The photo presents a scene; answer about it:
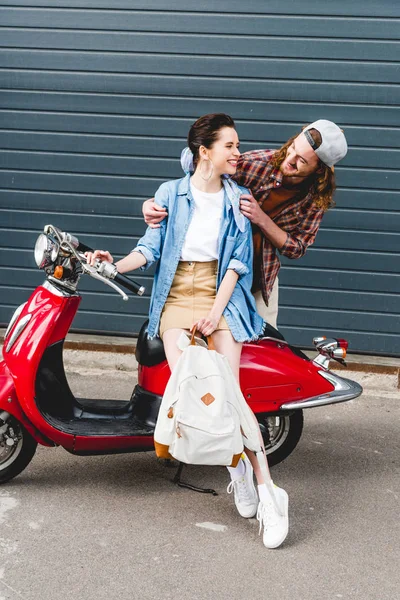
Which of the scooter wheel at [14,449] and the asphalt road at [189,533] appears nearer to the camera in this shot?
the asphalt road at [189,533]

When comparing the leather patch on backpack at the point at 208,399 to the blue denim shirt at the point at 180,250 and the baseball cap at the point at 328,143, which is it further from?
the baseball cap at the point at 328,143

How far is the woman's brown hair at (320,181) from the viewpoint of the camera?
4133mm

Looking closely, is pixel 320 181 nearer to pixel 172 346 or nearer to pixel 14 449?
Answer: pixel 172 346

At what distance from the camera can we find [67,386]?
418cm

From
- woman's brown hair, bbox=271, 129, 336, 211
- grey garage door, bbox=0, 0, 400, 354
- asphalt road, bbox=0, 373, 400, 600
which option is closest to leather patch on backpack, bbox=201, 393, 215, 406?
asphalt road, bbox=0, 373, 400, 600

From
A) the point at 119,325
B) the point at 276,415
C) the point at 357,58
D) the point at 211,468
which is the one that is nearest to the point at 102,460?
the point at 211,468

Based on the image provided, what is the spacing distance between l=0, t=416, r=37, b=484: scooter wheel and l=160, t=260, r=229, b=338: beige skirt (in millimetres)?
789

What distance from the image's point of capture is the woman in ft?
13.0

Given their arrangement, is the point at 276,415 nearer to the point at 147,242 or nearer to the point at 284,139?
the point at 147,242

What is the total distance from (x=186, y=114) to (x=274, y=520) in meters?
3.44

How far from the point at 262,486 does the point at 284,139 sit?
3.12m

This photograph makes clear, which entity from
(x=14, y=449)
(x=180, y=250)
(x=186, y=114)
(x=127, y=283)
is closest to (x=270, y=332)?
(x=180, y=250)

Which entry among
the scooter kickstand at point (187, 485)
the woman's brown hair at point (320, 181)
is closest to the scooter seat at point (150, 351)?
the scooter kickstand at point (187, 485)

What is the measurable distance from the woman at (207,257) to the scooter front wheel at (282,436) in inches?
16.4
